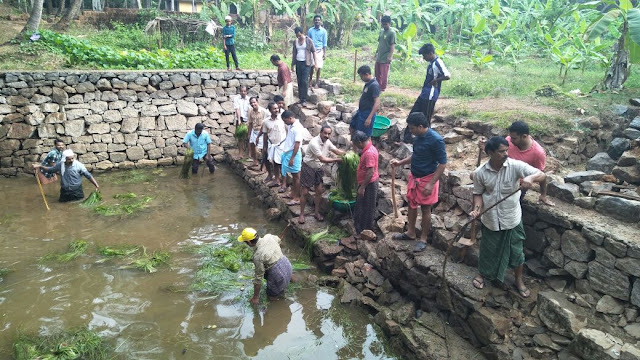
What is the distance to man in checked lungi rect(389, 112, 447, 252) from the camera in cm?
581

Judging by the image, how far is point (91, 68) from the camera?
1159 cm

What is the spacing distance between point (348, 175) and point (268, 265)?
7.24ft

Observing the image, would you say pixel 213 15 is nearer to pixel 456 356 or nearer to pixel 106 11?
pixel 106 11

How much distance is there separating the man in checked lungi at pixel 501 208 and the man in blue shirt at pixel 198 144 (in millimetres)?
7357

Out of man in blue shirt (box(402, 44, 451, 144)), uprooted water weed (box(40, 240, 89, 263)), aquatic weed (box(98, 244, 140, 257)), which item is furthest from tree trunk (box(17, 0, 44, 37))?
man in blue shirt (box(402, 44, 451, 144))

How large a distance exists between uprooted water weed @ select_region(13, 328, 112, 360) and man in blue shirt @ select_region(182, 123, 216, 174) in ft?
19.4

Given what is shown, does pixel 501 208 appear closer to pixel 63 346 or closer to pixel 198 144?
pixel 63 346

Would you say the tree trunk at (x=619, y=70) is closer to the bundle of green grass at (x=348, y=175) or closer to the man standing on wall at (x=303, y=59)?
the bundle of green grass at (x=348, y=175)

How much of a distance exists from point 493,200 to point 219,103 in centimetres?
927

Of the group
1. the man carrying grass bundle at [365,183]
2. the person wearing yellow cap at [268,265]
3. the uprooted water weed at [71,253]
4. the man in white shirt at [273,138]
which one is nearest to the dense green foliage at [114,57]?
the man in white shirt at [273,138]

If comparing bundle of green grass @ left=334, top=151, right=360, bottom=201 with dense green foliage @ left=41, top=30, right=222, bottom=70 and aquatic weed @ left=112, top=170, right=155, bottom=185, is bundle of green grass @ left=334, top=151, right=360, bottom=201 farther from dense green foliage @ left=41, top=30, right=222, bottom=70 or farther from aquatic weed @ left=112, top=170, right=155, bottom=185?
dense green foliage @ left=41, top=30, right=222, bottom=70

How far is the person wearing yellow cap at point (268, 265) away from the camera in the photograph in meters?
5.88

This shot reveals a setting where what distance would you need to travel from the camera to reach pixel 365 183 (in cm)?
671

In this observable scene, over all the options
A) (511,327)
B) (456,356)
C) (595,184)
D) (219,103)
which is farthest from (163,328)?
(219,103)
